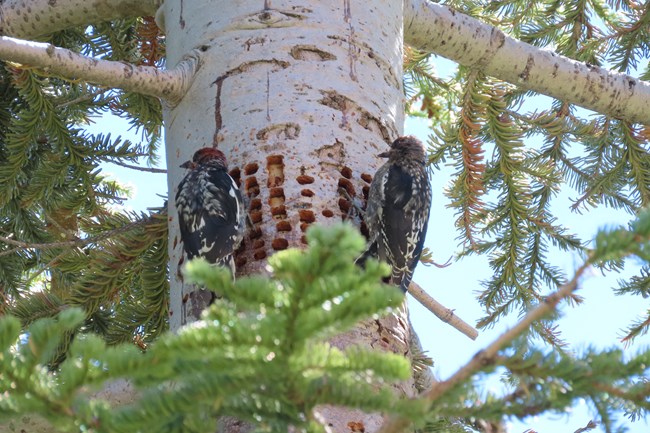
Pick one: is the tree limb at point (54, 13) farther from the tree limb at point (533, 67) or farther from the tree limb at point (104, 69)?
the tree limb at point (533, 67)

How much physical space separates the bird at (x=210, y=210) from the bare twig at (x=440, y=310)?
1173 millimetres

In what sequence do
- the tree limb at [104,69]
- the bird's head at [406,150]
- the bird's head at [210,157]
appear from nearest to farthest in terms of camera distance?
1. the tree limb at [104,69]
2. the bird's head at [210,157]
3. the bird's head at [406,150]

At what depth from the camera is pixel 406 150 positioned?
439 centimetres

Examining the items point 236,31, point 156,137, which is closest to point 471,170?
point 236,31

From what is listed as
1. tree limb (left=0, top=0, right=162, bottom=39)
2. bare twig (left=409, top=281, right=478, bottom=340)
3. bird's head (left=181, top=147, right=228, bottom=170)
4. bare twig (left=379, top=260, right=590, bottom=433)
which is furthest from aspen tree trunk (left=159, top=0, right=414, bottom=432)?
bare twig (left=379, top=260, right=590, bottom=433)

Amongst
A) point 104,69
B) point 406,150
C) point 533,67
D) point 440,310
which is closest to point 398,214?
point 406,150

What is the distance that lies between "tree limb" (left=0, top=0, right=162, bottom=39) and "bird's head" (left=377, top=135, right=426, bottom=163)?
51.8 inches

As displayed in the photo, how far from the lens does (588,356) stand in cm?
169

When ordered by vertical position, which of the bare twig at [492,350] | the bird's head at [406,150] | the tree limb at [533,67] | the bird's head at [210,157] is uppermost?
the tree limb at [533,67]

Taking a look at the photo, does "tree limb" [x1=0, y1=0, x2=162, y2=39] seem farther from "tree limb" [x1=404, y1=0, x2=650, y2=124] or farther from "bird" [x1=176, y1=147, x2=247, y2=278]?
"tree limb" [x1=404, y1=0, x2=650, y2=124]

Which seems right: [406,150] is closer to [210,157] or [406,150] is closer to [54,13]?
[210,157]

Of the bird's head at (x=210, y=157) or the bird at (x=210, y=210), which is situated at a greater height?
the bird's head at (x=210, y=157)

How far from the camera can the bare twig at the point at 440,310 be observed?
450cm

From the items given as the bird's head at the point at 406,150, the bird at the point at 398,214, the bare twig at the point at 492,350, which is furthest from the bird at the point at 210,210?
the bare twig at the point at 492,350
